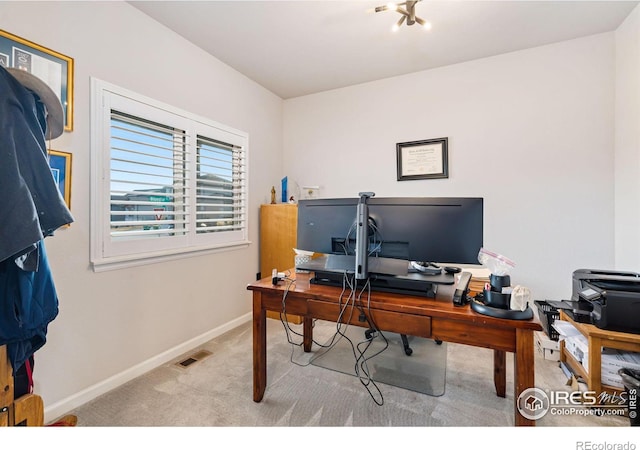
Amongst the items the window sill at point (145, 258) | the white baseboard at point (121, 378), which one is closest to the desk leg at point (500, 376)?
the white baseboard at point (121, 378)

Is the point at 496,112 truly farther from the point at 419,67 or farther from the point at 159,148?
the point at 159,148

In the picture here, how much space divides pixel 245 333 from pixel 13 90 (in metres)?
2.34

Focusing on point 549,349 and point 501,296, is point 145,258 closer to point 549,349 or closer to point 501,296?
point 501,296

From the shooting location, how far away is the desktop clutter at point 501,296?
3.62 feet

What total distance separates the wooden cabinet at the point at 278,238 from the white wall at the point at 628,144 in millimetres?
2731

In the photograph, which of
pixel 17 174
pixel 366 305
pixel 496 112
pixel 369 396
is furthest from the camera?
pixel 496 112

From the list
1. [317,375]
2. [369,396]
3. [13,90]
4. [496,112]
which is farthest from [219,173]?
[496,112]

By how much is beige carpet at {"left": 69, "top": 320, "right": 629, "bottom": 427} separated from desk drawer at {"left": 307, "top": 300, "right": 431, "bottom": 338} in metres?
0.62

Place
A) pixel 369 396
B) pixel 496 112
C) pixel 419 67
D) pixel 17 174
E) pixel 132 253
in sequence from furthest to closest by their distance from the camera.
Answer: pixel 419 67
pixel 496 112
pixel 132 253
pixel 369 396
pixel 17 174

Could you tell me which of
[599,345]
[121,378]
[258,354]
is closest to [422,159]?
[599,345]

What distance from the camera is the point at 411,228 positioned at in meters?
1.32

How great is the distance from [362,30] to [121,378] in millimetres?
3156

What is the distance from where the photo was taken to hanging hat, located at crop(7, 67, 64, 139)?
0.96m

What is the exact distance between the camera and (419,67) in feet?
9.43
